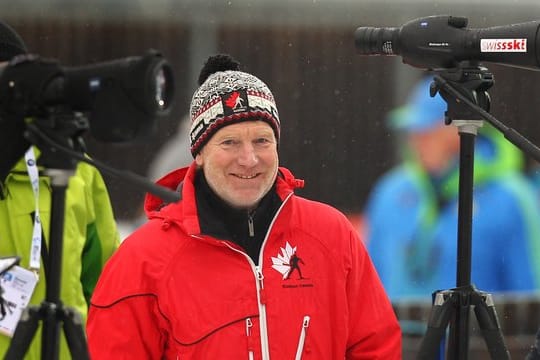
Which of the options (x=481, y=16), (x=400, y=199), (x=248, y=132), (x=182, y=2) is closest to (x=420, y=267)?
(x=400, y=199)

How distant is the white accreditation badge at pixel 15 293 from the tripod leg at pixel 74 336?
3.43 ft

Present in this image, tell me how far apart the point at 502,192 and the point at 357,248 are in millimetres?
2466

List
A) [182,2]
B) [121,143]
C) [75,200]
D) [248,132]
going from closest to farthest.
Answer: [121,143]
[248,132]
[75,200]
[182,2]

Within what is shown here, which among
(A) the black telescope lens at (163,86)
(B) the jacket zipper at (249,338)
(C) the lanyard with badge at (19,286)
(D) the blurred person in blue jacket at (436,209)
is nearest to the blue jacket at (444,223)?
(D) the blurred person in blue jacket at (436,209)

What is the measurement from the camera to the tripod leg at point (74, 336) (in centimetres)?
207

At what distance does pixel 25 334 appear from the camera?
207 centimetres

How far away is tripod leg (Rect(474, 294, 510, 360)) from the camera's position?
2623mm

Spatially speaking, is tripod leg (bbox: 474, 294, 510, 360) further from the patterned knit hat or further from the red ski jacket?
the patterned knit hat

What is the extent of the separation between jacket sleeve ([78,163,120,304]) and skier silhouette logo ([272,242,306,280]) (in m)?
0.81

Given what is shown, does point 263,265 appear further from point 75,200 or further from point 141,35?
point 141,35

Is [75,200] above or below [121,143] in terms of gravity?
below

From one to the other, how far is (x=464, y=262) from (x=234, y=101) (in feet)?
2.15

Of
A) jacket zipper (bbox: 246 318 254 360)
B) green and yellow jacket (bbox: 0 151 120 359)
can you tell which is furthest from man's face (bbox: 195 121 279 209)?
green and yellow jacket (bbox: 0 151 120 359)

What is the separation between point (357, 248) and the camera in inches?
112
